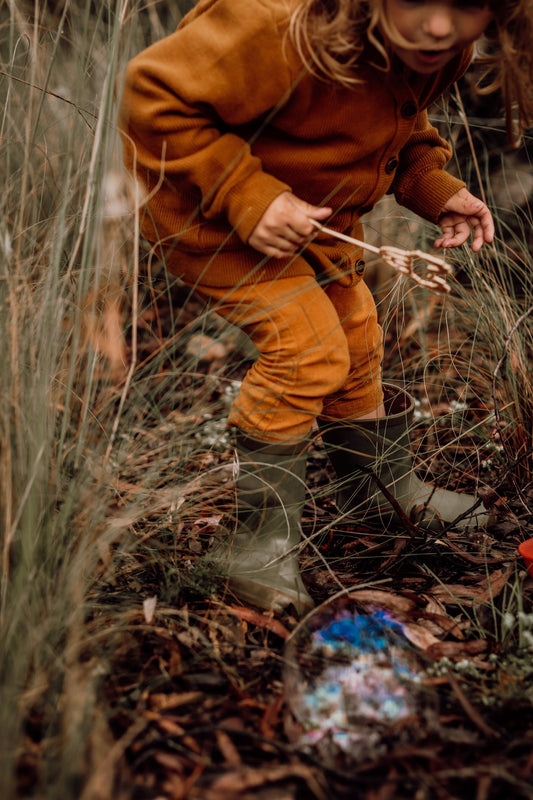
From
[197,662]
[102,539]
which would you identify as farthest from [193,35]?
[197,662]

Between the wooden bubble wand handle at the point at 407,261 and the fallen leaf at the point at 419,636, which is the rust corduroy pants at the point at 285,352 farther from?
the fallen leaf at the point at 419,636

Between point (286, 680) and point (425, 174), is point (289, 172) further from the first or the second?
point (286, 680)

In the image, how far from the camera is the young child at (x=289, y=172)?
124cm

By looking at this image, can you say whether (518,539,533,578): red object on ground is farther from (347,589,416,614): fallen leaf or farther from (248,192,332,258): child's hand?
(248,192,332,258): child's hand

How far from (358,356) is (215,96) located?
73 centimetres

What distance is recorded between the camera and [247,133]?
1.40 metres

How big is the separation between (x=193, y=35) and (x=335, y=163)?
36 centimetres

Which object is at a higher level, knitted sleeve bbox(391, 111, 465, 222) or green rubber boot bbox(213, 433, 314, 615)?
knitted sleeve bbox(391, 111, 465, 222)

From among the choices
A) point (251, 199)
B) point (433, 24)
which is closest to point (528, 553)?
point (251, 199)

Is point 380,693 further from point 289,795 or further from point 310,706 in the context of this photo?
point 289,795

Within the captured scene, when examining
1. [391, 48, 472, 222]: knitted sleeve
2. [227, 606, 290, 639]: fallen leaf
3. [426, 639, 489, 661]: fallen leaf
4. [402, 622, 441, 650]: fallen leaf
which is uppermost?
[391, 48, 472, 222]: knitted sleeve

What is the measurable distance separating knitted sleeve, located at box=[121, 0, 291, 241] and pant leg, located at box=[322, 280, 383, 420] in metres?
0.46

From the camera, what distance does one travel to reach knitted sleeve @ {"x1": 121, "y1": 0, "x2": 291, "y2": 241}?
48.6 inches

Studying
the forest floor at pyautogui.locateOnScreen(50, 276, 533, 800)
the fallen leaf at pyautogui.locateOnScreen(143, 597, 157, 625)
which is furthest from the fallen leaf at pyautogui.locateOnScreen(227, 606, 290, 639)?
the fallen leaf at pyautogui.locateOnScreen(143, 597, 157, 625)
